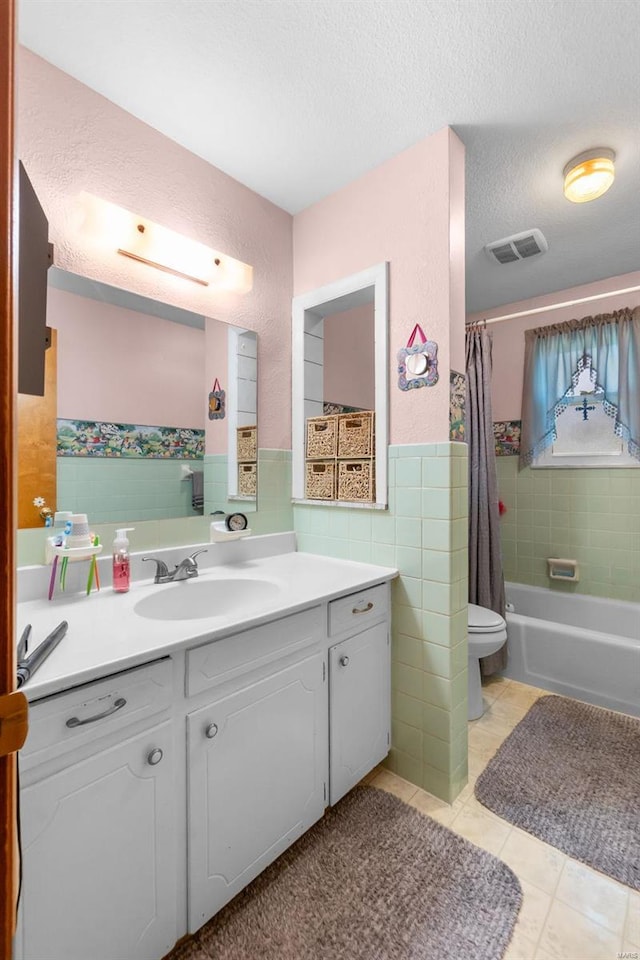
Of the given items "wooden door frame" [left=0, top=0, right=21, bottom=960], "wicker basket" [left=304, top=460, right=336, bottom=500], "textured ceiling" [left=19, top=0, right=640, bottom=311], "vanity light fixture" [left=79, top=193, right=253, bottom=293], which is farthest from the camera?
"wicker basket" [left=304, top=460, right=336, bottom=500]

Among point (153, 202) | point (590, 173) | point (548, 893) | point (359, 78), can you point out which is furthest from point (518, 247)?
point (548, 893)

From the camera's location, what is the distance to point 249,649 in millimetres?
1113

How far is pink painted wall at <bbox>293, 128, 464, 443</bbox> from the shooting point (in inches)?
60.2

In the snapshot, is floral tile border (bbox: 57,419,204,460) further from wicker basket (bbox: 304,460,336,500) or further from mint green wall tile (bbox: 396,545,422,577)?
mint green wall tile (bbox: 396,545,422,577)

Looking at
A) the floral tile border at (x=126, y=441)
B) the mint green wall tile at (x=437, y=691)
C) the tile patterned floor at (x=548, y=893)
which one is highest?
the floral tile border at (x=126, y=441)

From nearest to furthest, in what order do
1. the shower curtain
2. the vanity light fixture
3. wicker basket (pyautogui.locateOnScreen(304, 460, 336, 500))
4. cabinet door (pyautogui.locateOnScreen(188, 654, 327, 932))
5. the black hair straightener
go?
the black hair straightener
cabinet door (pyautogui.locateOnScreen(188, 654, 327, 932))
the vanity light fixture
wicker basket (pyautogui.locateOnScreen(304, 460, 336, 500))
the shower curtain

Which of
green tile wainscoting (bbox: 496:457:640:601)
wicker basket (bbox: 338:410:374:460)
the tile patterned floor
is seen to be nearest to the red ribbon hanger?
wicker basket (bbox: 338:410:374:460)

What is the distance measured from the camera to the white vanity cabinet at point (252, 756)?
100 centimetres

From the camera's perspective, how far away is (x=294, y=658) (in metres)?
1.24

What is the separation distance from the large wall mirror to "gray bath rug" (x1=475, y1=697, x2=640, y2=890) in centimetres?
153

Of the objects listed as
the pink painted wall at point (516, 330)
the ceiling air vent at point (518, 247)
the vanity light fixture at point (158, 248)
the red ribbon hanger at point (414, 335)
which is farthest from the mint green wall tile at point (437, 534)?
the pink painted wall at point (516, 330)

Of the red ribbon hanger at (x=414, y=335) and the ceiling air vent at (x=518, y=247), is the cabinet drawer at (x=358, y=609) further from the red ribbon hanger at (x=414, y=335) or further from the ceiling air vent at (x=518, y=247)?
the ceiling air vent at (x=518, y=247)

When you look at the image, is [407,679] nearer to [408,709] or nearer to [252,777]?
[408,709]

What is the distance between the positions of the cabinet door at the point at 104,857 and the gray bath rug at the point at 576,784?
117 centimetres
